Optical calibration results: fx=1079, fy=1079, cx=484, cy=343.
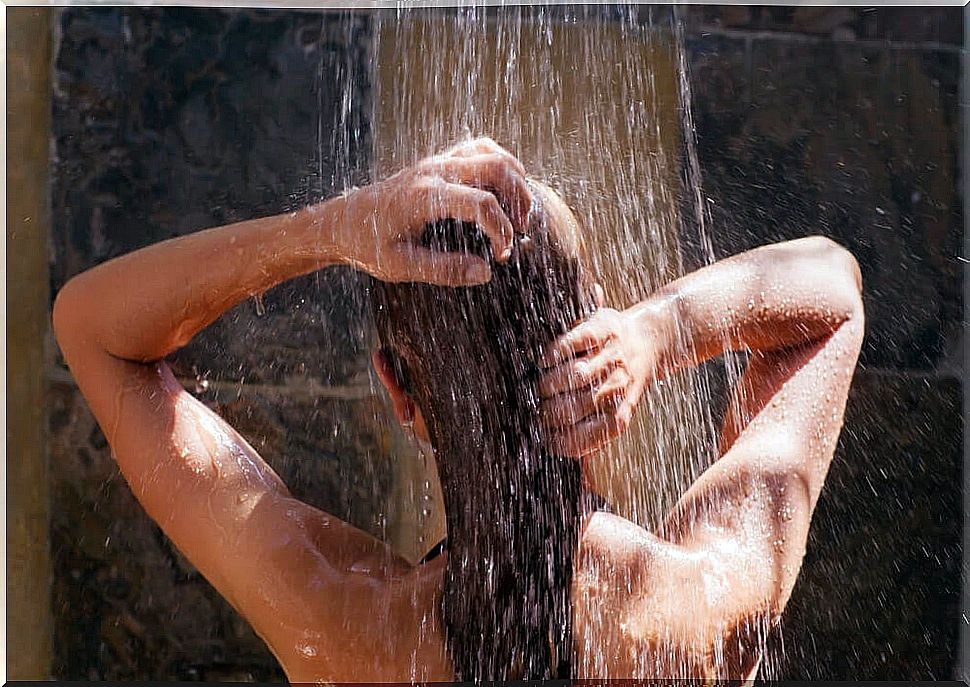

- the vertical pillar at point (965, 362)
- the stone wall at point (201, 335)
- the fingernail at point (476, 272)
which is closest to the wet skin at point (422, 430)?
the fingernail at point (476, 272)

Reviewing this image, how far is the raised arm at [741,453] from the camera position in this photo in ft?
3.32

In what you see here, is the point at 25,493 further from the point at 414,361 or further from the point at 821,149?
the point at 821,149

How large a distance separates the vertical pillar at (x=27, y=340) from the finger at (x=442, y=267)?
1.59 metres

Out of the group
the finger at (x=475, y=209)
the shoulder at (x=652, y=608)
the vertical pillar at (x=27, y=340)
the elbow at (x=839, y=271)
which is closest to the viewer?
the finger at (x=475, y=209)

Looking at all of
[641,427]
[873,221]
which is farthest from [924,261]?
[641,427]

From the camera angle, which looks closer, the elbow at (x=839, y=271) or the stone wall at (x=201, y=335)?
the elbow at (x=839, y=271)

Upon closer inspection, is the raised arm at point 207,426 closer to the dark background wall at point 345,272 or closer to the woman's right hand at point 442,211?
the woman's right hand at point 442,211

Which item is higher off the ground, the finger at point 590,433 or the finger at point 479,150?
the finger at point 479,150

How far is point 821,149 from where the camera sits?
2318 mm

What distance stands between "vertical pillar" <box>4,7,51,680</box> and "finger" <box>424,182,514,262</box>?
162cm

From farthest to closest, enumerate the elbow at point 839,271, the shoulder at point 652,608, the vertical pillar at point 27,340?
the vertical pillar at point 27,340 < the elbow at point 839,271 < the shoulder at point 652,608

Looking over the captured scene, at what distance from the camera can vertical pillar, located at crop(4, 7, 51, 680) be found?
7.32 feet

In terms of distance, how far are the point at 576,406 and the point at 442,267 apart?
18 centimetres

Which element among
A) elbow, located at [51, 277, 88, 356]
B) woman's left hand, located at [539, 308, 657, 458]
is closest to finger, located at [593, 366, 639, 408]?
woman's left hand, located at [539, 308, 657, 458]
